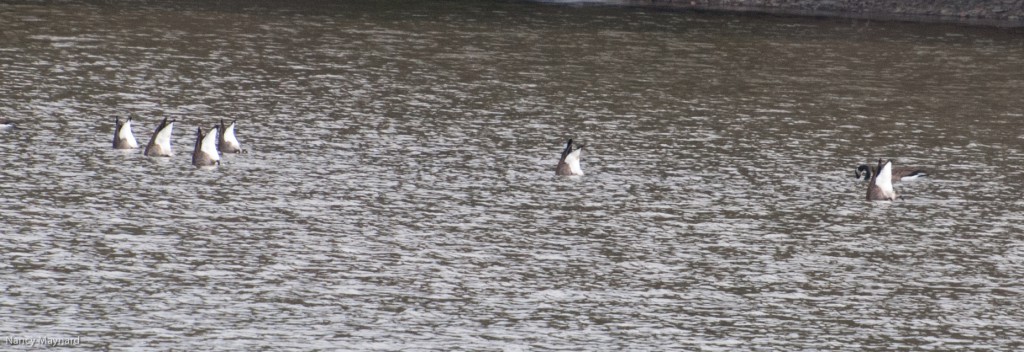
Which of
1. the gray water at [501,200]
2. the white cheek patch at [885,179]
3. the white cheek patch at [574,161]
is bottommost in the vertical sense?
the gray water at [501,200]

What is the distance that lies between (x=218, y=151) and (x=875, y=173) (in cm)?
1240

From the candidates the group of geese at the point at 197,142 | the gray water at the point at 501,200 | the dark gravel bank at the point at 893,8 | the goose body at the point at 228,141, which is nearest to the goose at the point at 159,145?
the group of geese at the point at 197,142

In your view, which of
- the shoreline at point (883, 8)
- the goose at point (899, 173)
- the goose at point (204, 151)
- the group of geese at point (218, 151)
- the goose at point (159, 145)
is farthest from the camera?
the shoreline at point (883, 8)

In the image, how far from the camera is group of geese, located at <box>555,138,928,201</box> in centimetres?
2984

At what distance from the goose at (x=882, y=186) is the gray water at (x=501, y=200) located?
30 centimetres

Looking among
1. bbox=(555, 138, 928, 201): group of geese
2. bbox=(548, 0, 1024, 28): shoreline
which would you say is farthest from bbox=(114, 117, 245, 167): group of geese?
bbox=(548, 0, 1024, 28): shoreline

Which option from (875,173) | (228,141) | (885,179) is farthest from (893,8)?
(228,141)

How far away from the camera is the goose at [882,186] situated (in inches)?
1172

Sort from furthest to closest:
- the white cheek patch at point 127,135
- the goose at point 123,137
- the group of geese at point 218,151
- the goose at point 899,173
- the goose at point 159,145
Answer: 1. the goose at point 123,137
2. the white cheek patch at point 127,135
3. the goose at point 159,145
4. the goose at point 899,173
5. the group of geese at point 218,151

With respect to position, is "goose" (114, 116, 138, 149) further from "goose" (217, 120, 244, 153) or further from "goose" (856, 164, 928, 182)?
"goose" (856, 164, 928, 182)

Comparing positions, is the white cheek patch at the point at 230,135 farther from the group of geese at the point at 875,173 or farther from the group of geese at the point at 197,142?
the group of geese at the point at 875,173

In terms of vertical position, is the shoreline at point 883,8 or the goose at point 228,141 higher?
the shoreline at point 883,8

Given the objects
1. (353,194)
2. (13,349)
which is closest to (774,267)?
(353,194)

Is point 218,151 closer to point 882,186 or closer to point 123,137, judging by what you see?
point 123,137
